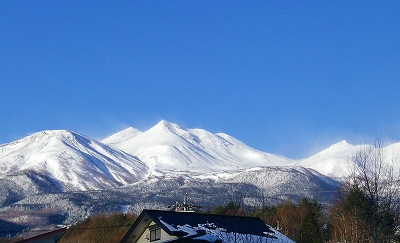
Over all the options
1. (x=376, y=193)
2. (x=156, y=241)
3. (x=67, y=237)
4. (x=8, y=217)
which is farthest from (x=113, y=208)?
(x=376, y=193)

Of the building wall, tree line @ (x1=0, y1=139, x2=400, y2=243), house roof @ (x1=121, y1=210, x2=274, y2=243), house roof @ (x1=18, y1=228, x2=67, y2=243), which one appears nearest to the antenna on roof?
tree line @ (x1=0, y1=139, x2=400, y2=243)

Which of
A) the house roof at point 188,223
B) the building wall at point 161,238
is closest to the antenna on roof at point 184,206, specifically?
the building wall at point 161,238

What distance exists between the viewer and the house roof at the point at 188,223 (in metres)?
29.2

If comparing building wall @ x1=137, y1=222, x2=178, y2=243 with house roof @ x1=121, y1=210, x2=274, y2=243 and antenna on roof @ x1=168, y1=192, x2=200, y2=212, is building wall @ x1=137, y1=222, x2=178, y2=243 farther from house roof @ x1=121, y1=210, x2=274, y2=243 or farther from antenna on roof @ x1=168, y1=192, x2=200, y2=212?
antenna on roof @ x1=168, y1=192, x2=200, y2=212

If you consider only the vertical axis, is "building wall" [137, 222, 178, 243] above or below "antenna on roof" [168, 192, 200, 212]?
below

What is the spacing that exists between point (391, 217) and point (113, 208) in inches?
6920

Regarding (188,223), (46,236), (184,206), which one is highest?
(184,206)

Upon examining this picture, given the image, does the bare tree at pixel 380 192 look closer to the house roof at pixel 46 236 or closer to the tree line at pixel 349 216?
the tree line at pixel 349 216

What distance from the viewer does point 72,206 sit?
640ft

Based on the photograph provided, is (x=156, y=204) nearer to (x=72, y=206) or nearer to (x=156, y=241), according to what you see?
(x=72, y=206)

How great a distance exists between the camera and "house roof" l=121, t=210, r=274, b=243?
29.2 metres

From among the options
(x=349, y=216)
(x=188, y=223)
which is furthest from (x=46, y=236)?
(x=349, y=216)

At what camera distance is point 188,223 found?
30031 mm

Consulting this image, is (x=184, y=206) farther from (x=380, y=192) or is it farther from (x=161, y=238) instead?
(x=380, y=192)
